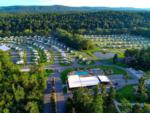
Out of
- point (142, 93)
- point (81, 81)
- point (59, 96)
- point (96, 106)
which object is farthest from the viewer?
point (81, 81)

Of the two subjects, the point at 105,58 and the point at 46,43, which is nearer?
the point at 105,58

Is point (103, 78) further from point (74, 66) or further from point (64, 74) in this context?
point (74, 66)

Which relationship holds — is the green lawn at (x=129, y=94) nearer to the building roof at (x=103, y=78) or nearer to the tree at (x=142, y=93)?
the tree at (x=142, y=93)

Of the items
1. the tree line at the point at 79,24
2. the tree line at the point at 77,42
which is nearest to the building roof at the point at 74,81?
the tree line at the point at 77,42

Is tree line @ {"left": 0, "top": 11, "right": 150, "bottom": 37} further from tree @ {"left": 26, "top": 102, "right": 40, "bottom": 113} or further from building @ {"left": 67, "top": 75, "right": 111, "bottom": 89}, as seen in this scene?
tree @ {"left": 26, "top": 102, "right": 40, "bottom": 113}

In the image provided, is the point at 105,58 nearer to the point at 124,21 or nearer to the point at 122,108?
the point at 122,108

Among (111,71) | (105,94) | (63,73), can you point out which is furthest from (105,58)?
(105,94)

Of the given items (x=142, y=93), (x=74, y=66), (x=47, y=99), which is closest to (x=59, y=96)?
(x=47, y=99)
